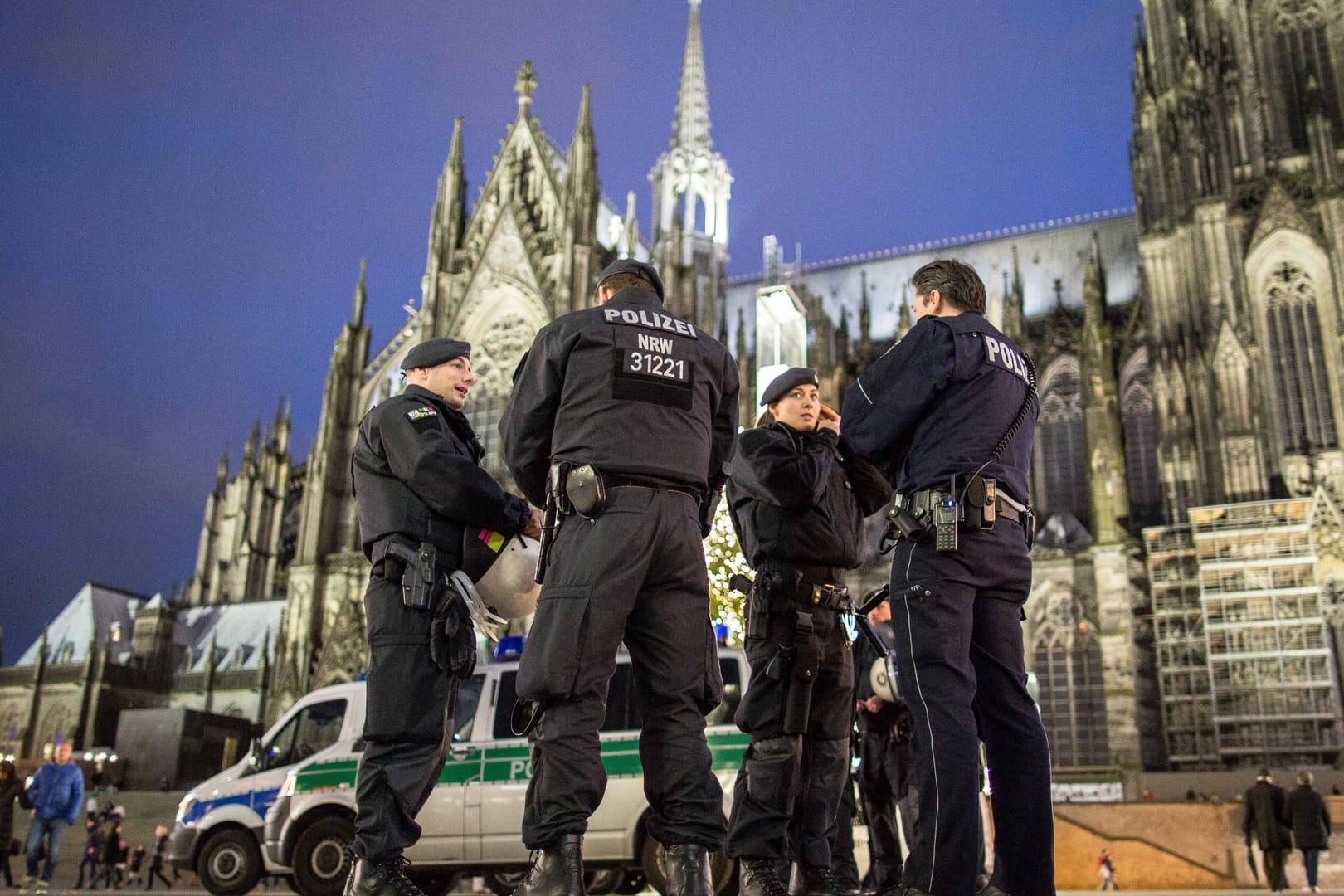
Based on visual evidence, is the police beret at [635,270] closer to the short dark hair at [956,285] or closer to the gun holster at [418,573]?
the short dark hair at [956,285]

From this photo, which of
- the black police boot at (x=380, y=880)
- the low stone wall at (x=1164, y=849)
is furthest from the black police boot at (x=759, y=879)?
the low stone wall at (x=1164, y=849)

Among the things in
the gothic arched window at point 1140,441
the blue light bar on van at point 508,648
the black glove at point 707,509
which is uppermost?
the gothic arched window at point 1140,441

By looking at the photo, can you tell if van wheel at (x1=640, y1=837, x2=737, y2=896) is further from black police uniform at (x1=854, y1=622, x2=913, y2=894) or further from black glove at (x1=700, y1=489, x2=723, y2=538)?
black glove at (x1=700, y1=489, x2=723, y2=538)

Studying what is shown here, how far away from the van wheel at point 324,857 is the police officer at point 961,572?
16.7 ft

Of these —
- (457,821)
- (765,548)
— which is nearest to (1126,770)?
(457,821)

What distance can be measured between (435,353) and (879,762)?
321cm

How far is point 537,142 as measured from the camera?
30.4 metres

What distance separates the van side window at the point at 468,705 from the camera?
25.1 feet

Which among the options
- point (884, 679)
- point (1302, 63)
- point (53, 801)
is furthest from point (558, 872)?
point (1302, 63)

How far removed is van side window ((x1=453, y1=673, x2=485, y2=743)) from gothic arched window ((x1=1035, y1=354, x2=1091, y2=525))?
22751 mm

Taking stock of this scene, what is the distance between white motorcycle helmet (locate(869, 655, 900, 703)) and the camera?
588 centimetres

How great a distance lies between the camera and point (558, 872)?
3.26 m

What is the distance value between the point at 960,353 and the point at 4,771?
9.15 meters

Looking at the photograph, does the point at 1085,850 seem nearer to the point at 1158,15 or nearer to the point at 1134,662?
the point at 1134,662
